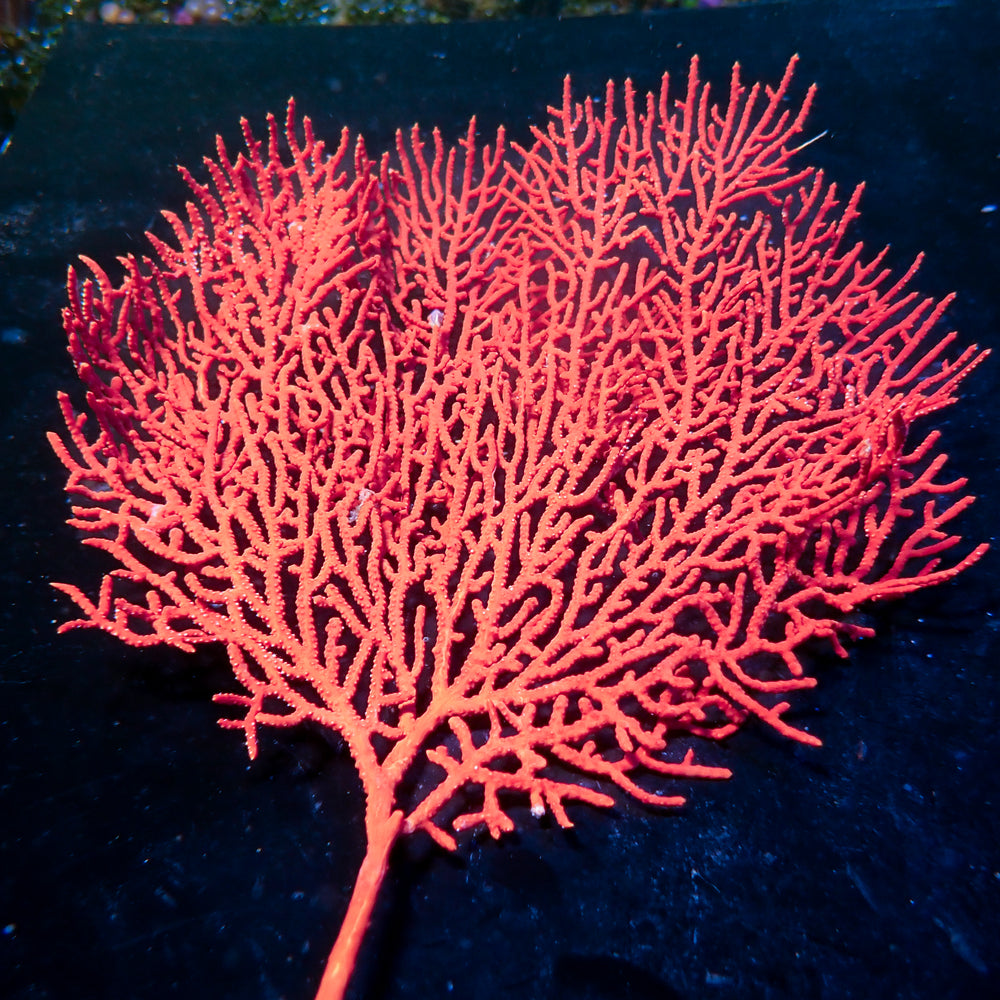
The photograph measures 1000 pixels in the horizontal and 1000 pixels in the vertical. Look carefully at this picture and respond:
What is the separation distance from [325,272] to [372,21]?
18.0 ft

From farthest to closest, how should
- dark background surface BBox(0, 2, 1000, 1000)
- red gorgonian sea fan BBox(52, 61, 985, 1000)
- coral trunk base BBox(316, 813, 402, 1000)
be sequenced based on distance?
red gorgonian sea fan BBox(52, 61, 985, 1000) < dark background surface BBox(0, 2, 1000, 1000) < coral trunk base BBox(316, 813, 402, 1000)

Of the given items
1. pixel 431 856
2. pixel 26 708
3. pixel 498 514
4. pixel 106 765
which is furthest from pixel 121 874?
pixel 498 514

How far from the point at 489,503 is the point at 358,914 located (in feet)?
3.99

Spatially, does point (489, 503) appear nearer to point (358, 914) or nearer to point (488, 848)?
point (488, 848)

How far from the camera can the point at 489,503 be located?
214 centimetres

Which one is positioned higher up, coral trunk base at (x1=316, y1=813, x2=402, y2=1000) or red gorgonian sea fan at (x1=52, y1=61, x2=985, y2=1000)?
red gorgonian sea fan at (x1=52, y1=61, x2=985, y2=1000)

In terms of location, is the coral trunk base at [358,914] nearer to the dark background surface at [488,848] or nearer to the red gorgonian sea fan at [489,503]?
the red gorgonian sea fan at [489,503]

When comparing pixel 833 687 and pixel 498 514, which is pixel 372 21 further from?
pixel 833 687

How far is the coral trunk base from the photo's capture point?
4.90ft

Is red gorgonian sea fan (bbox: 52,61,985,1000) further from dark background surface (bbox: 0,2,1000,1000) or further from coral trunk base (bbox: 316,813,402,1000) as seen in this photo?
dark background surface (bbox: 0,2,1000,1000)

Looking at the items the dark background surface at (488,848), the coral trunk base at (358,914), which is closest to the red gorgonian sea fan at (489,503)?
the coral trunk base at (358,914)

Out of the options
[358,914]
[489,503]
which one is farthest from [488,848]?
[489,503]

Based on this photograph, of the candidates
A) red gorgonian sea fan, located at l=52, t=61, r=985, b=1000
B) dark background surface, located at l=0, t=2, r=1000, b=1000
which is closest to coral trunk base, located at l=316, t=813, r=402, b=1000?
red gorgonian sea fan, located at l=52, t=61, r=985, b=1000

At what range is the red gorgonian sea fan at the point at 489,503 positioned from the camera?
1862 mm
